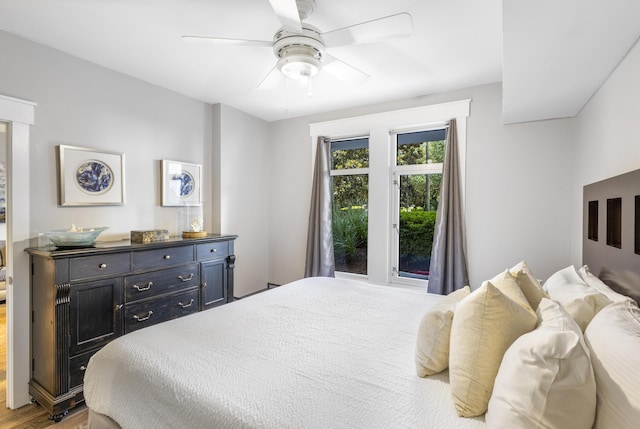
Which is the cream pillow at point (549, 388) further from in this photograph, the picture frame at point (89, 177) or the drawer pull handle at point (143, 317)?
the picture frame at point (89, 177)

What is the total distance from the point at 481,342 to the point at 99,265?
2.52m

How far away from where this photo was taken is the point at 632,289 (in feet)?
4.61

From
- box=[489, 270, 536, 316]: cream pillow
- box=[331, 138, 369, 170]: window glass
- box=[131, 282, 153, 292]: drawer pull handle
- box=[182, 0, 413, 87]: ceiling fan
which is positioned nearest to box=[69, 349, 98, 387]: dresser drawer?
box=[131, 282, 153, 292]: drawer pull handle

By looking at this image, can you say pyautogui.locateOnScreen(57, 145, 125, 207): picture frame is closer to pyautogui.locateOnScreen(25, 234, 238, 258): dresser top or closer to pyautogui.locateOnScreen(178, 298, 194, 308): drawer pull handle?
pyautogui.locateOnScreen(25, 234, 238, 258): dresser top

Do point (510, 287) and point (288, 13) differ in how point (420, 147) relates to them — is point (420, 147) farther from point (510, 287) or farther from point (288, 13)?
point (510, 287)

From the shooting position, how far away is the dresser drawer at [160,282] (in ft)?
8.32

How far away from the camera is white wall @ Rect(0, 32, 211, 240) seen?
2.40 meters

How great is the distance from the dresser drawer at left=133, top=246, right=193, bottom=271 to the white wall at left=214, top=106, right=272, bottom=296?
0.92 metres

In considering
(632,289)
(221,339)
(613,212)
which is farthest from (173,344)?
(613,212)

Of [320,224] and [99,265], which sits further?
[320,224]

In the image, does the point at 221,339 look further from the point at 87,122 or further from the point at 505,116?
the point at 505,116

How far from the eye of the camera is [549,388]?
78 centimetres

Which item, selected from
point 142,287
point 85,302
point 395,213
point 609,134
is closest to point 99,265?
point 85,302

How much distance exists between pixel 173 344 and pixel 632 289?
83.9 inches
